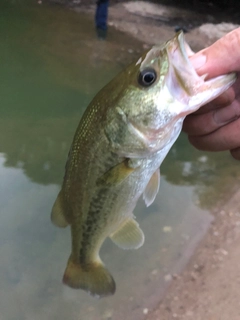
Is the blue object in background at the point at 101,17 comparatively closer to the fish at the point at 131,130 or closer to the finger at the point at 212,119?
the finger at the point at 212,119

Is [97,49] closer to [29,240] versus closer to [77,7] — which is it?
[77,7]

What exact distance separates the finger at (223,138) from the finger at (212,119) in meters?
0.02

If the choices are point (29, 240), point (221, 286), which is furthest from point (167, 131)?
point (29, 240)

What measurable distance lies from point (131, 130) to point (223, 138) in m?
0.57

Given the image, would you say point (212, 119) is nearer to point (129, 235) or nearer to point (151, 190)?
point (151, 190)

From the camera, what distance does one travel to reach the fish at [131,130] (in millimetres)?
1188

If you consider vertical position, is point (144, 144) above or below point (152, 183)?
above

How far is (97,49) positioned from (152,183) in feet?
15.9

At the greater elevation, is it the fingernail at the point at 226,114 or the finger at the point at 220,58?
the finger at the point at 220,58

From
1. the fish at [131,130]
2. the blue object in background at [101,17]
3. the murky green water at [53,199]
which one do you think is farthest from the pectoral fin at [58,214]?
the blue object in background at [101,17]

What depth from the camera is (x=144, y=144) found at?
4.06 feet

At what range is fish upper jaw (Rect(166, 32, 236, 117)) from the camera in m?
1.16

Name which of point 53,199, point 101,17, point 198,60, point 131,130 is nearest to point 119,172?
point 131,130

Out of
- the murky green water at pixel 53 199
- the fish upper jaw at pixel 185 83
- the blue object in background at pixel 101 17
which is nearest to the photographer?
the fish upper jaw at pixel 185 83
